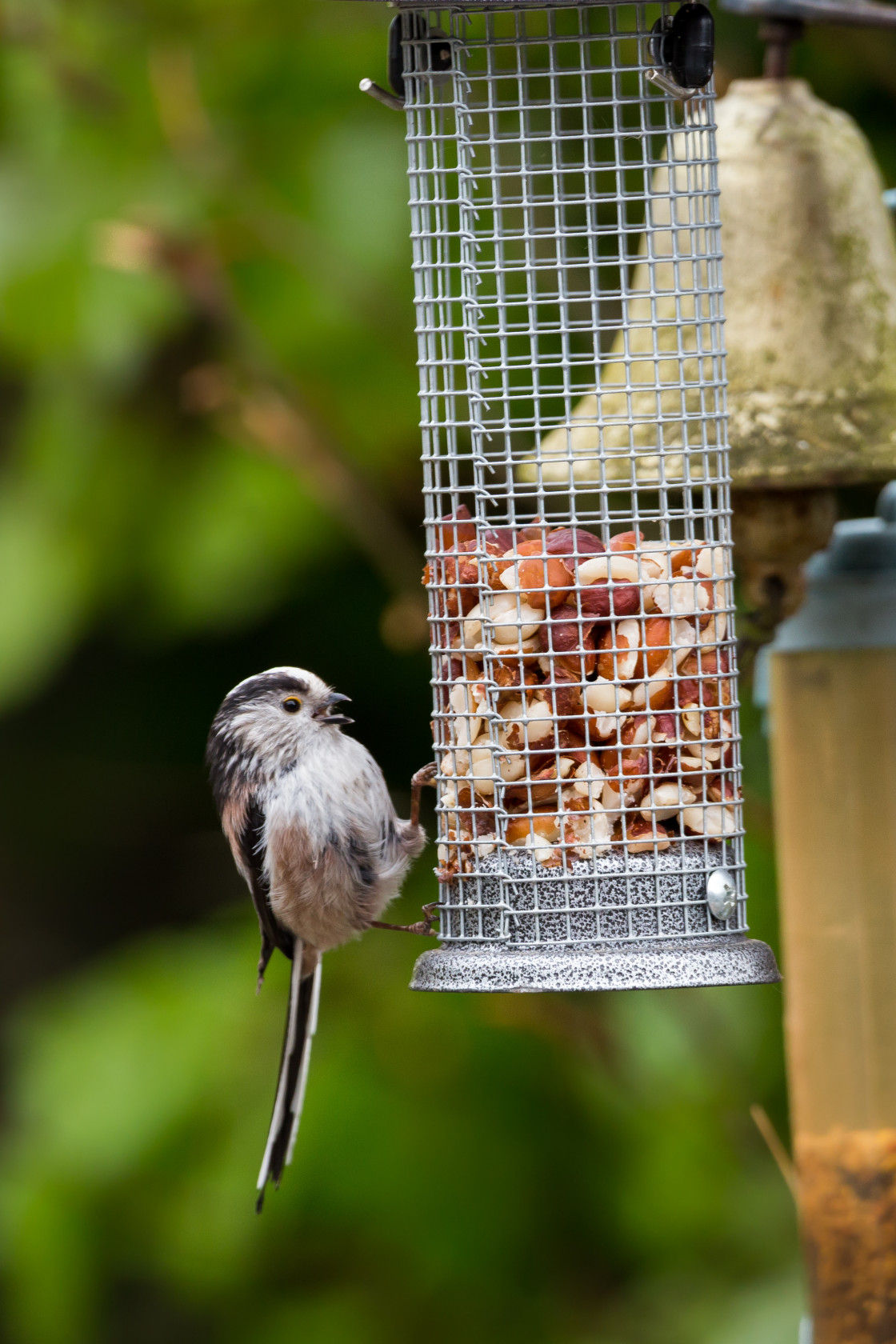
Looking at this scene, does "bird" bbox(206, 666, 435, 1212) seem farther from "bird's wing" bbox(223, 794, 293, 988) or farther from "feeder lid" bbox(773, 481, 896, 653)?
"feeder lid" bbox(773, 481, 896, 653)

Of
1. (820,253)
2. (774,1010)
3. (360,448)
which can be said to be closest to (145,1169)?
(774,1010)

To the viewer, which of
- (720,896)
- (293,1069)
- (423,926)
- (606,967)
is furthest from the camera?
(293,1069)

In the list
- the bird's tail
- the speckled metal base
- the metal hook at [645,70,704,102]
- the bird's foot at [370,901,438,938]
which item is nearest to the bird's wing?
the bird's tail

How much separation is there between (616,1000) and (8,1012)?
2.94 meters

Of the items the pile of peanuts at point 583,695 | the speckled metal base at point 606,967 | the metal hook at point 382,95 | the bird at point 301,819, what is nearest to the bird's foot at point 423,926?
the bird at point 301,819

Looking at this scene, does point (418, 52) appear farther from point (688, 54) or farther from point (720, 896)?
point (720, 896)

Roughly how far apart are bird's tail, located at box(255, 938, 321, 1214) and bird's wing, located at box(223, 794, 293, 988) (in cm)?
11

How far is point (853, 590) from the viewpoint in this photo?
2.99m

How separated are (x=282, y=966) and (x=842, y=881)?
1897 millimetres

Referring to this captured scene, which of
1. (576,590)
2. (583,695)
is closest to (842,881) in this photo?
(583,695)

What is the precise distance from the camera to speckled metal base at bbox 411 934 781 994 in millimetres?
2271

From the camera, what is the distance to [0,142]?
14.4ft

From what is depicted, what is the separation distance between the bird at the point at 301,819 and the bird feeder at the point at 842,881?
2.58 ft

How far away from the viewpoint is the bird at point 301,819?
3318 millimetres
